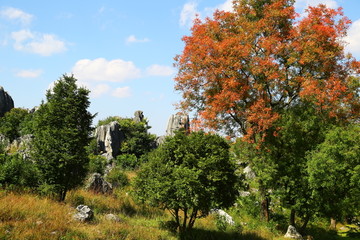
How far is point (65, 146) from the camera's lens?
14242mm

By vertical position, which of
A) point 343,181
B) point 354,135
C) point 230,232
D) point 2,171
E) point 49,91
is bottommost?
point 230,232

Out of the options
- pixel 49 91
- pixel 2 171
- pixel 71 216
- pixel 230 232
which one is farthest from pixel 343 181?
pixel 2 171

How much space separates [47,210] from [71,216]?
3.55 ft

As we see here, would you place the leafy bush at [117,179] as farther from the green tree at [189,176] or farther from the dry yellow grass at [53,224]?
the green tree at [189,176]

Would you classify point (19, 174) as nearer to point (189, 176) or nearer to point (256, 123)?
point (189, 176)

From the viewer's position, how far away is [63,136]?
556 inches

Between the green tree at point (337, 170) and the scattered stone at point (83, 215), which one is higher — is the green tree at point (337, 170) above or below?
above

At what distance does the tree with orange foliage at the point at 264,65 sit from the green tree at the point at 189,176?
409cm

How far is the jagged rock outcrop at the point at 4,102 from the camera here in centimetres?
7300

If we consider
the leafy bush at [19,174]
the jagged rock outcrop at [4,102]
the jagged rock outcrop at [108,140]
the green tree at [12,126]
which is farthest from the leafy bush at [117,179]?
the jagged rock outcrop at [4,102]

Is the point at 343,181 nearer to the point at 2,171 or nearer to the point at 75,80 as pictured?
the point at 75,80

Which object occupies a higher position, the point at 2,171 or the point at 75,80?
the point at 75,80

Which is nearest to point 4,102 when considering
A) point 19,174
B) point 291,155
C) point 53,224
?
point 19,174

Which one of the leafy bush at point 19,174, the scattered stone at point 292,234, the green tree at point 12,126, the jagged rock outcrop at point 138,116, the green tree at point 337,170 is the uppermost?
the jagged rock outcrop at point 138,116
